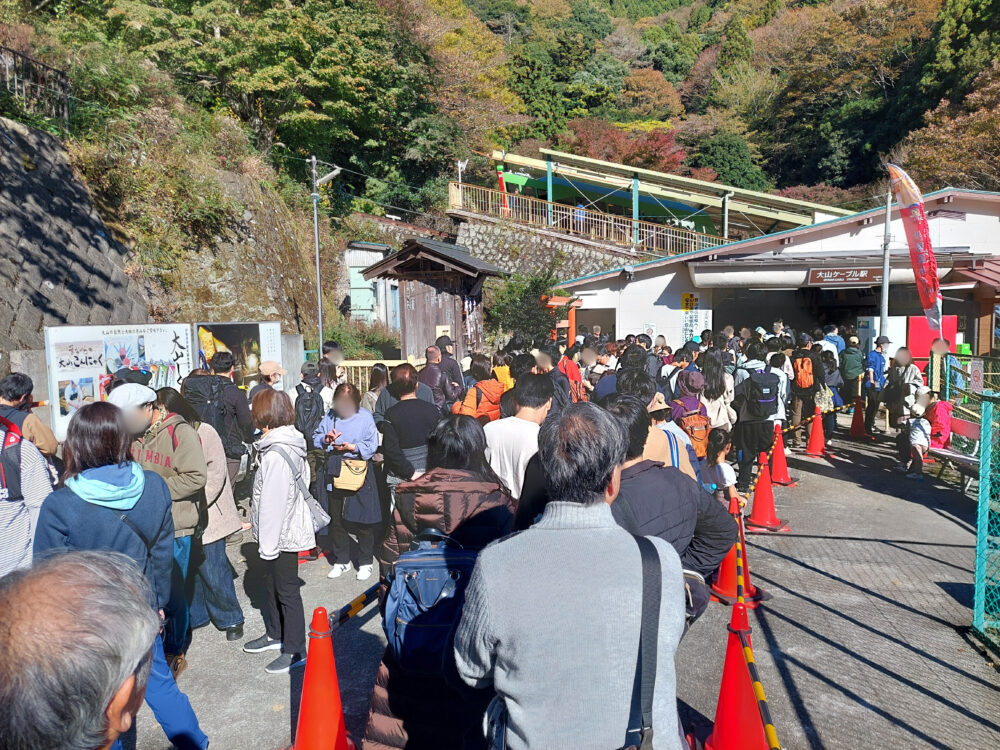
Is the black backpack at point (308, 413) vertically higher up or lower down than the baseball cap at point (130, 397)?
lower down

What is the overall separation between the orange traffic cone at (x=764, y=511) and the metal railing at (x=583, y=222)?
62.8 ft

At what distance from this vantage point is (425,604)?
2.55 m

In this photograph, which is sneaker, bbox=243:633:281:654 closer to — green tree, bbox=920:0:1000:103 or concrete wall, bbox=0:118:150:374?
concrete wall, bbox=0:118:150:374

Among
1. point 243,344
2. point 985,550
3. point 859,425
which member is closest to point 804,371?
point 859,425

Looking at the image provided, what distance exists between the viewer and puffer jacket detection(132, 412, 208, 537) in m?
4.19

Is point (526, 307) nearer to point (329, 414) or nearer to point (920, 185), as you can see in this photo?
point (329, 414)

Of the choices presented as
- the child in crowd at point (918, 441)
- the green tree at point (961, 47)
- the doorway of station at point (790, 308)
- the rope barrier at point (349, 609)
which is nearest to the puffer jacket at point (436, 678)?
the rope barrier at point (349, 609)

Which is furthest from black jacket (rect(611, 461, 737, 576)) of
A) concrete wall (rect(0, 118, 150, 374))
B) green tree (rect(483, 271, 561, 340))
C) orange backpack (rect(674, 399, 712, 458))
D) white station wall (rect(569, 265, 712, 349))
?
white station wall (rect(569, 265, 712, 349))

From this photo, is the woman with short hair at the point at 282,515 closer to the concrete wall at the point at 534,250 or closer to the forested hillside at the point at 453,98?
the forested hillside at the point at 453,98

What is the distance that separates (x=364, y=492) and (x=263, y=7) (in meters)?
21.7

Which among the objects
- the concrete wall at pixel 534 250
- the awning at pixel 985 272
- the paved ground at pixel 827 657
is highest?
the concrete wall at pixel 534 250

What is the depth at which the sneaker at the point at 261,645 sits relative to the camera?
462 centimetres

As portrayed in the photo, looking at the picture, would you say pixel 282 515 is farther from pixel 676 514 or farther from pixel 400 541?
pixel 676 514

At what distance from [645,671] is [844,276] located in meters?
18.5
